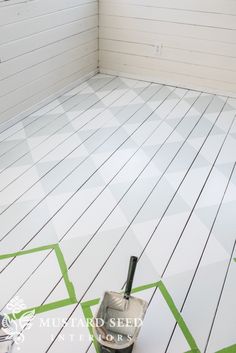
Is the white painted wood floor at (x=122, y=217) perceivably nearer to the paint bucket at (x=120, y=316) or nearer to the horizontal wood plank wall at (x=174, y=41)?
the paint bucket at (x=120, y=316)

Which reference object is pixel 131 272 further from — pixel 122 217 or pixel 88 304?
pixel 122 217

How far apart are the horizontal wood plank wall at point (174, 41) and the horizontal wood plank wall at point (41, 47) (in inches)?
12.8

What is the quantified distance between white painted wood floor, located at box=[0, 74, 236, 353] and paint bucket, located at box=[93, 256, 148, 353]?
149 millimetres

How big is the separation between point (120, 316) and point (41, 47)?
259 cm

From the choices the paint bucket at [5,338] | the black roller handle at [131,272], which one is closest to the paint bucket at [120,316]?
the black roller handle at [131,272]

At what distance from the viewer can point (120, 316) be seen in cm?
137

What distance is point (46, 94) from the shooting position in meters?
3.37

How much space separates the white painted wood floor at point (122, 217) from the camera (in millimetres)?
1520

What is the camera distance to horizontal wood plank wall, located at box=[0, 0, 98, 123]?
8.85 feet

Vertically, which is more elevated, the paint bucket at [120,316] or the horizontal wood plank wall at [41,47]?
the horizontal wood plank wall at [41,47]

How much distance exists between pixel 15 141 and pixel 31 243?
120cm

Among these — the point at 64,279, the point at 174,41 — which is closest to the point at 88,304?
the point at 64,279

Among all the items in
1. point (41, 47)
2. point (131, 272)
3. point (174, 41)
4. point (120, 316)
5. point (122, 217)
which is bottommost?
point (120, 316)

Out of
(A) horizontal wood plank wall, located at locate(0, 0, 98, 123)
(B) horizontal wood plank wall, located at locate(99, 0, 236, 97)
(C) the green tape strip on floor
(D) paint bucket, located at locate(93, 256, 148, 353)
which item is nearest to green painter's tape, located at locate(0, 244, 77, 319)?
(C) the green tape strip on floor
